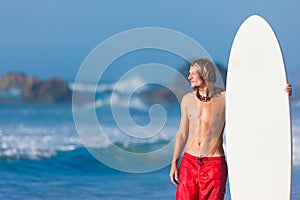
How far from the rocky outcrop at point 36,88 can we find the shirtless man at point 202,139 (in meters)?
12.7

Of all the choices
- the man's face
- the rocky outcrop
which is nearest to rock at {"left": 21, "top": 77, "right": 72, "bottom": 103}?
the rocky outcrop

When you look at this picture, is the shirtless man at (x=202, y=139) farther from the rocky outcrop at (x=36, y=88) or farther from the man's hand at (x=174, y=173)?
the rocky outcrop at (x=36, y=88)

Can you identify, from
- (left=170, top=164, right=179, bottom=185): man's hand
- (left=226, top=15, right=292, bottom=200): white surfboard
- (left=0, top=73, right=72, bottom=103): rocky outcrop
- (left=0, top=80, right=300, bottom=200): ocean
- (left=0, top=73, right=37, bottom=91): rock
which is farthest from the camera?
(left=0, top=73, right=37, bottom=91): rock

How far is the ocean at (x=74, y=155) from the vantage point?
7.14 m

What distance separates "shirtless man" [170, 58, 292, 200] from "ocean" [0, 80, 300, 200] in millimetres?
458

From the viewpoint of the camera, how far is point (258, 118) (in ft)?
10.7

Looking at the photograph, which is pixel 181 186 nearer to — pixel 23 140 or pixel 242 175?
pixel 242 175

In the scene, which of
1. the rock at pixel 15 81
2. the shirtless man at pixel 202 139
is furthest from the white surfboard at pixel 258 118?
the rock at pixel 15 81

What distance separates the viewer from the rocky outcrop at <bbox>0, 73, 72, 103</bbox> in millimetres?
15914

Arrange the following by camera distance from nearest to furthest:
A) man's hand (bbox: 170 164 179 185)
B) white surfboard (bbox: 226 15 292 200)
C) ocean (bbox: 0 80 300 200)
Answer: white surfboard (bbox: 226 15 292 200) < man's hand (bbox: 170 164 179 185) < ocean (bbox: 0 80 300 200)

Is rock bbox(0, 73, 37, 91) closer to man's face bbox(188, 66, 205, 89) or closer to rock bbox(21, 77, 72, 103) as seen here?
rock bbox(21, 77, 72, 103)

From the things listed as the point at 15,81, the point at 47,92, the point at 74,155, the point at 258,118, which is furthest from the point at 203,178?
the point at 15,81

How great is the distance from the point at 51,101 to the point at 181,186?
42.2 ft

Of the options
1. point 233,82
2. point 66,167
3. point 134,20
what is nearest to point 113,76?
point 134,20
